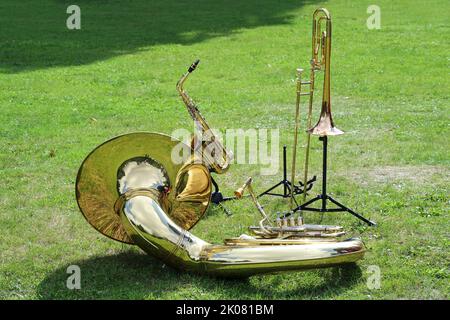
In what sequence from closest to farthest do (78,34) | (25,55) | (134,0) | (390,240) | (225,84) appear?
(390,240) → (225,84) → (25,55) → (78,34) → (134,0)

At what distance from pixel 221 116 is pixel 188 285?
4.71 m

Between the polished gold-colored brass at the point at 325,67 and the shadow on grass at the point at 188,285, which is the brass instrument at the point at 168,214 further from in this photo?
the polished gold-colored brass at the point at 325,67

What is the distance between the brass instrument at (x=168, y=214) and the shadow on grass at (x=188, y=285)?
0.10m

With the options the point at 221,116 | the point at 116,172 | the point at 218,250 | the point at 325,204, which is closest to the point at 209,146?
the point at 325,204

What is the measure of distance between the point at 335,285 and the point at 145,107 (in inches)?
214

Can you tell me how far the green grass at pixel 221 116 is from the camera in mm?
4652

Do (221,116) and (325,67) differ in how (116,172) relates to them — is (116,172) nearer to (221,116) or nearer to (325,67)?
(325,67)

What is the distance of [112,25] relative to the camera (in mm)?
16016

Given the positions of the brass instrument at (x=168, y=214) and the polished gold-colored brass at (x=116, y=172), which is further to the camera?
the polished gold-colored brass at (x=116, y=172)

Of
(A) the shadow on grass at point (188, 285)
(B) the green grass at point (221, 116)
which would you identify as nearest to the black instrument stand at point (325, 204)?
(B) the green grass at point (221, 116)

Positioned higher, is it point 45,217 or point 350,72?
point 350,72

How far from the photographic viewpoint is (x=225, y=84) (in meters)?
10.8

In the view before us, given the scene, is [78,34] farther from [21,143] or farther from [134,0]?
[21,143]
